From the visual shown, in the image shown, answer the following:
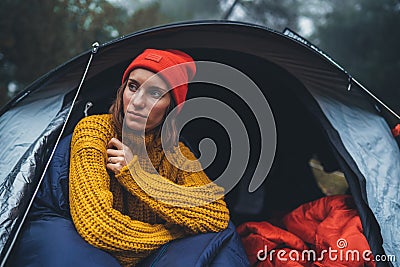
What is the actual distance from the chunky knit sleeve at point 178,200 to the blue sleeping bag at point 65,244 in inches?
1.9

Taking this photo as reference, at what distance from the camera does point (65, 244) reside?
115cm

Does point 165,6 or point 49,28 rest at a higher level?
point 165,6

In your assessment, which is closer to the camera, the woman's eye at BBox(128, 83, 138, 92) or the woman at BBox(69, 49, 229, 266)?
the woman at BBox(69, 49, 229, 266)

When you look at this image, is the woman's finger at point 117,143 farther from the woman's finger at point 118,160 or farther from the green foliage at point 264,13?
the green foliage at point 264,13

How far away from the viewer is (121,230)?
119cm

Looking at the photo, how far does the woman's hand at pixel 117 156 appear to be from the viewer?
1306 mm

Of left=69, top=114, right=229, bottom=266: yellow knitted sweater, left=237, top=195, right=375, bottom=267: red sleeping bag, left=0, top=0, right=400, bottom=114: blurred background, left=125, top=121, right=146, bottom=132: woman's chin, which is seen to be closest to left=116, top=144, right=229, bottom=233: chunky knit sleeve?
left=69, top=114, right=229, bottom=266: yellow knitted sweater

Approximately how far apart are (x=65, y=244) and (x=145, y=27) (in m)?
6.48

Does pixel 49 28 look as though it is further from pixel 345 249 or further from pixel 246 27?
pixel 345 249

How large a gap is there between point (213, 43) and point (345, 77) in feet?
1.90

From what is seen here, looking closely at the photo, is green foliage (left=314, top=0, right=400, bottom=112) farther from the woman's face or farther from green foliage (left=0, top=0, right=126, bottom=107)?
the woman's face

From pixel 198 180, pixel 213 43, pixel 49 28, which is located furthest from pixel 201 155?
pixel 49 28

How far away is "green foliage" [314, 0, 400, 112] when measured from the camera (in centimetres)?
734

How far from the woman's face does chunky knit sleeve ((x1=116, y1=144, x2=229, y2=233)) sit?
0.45 ft
